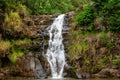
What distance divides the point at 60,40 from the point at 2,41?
230 inches

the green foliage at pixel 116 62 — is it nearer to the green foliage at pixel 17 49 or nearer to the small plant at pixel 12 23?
the green foliage at pixel 17 49

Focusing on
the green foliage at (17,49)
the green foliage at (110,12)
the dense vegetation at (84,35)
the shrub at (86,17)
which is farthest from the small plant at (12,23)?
the green foliage at (110,12)

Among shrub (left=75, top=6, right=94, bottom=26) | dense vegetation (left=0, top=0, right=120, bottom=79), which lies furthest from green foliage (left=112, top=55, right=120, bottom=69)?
shrub (left=75, top=6, right=94, bottom=26)

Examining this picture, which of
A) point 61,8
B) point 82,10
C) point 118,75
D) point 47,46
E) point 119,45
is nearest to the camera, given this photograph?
point 118,75

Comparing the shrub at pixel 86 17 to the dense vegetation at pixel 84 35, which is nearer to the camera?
the dense vegetation at pixel 84 35

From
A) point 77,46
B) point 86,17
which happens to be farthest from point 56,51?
point 86,17

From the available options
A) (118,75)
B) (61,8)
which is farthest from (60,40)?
(61,8)

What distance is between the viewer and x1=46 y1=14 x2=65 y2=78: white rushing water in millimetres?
31295

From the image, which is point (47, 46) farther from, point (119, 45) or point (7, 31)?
point (119, 45)

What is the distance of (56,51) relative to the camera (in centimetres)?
3291

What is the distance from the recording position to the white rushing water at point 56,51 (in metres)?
31.3

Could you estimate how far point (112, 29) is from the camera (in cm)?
3216

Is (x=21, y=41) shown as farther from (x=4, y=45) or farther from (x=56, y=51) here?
(x=56, y=51)

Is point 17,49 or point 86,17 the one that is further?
point 86,17
